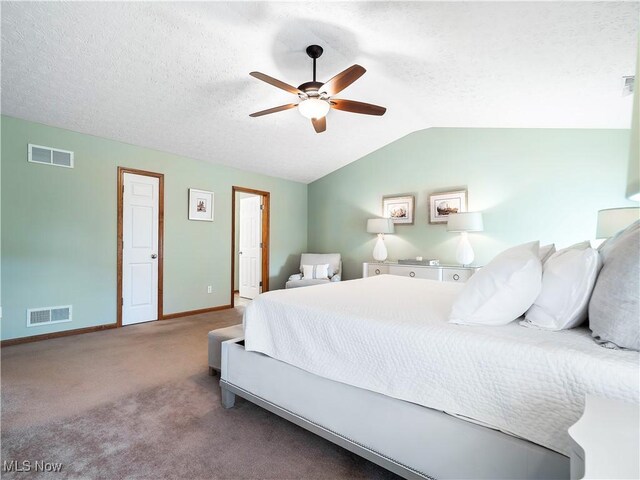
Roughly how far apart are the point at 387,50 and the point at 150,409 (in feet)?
10.6

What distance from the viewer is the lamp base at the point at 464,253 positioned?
13.2 feet

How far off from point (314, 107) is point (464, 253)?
2753 mm

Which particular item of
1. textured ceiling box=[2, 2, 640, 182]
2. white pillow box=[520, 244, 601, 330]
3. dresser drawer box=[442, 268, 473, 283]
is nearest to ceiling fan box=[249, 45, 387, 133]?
textured ceiling box=[2, 2, 640, 182]

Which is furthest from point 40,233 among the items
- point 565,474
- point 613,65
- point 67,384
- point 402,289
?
point 613,65

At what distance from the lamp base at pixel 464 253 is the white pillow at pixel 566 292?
2.79 meters

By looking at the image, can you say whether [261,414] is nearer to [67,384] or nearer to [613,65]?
[67,384]

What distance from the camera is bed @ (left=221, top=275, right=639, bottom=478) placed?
1021 mm

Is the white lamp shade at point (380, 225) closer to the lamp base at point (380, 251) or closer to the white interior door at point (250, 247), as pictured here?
Answer: the lamp base at point (380, 251)

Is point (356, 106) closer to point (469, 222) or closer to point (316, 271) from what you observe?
point (469, 222)

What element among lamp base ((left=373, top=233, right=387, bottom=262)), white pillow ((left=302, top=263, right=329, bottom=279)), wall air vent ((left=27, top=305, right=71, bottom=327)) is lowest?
wall air vent ((left=27, top=305, right=71, bottom=327))

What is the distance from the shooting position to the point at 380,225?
189 inches

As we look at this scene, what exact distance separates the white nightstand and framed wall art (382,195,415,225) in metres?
4.22

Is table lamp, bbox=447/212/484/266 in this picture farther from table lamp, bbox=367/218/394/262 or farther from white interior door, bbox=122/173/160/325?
white interior door, bbox=122/173/160/325

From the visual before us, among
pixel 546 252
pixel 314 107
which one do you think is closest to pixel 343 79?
pixel 314 107
